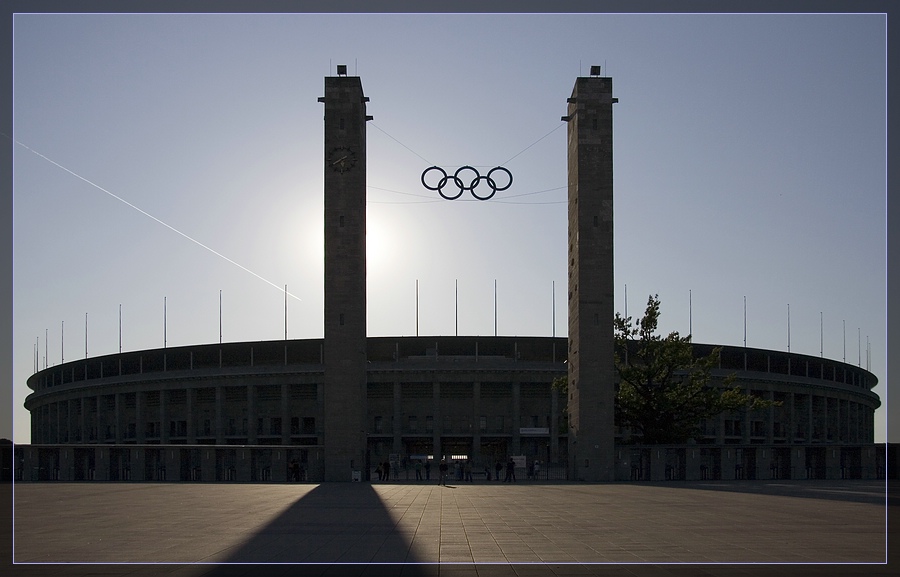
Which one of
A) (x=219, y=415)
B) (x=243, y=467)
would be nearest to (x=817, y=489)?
(x=243, y=467)

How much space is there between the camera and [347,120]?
196 feet

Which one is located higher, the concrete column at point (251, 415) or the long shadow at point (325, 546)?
the long shadow at point (325, 546)

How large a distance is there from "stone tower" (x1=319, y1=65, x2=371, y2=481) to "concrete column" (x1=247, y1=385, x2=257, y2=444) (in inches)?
1424

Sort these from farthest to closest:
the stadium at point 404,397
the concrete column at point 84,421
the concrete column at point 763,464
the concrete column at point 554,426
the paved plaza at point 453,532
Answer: the concrete column at point 84,421 < the stadium at point 404,397 < the concrete column at point 554,426 < the concrete column at point 763,464 < the paved plaza at point 453,532

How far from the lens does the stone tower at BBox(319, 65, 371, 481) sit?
58.2 m

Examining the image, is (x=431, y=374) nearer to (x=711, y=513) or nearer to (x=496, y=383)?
(x=496, y=383)

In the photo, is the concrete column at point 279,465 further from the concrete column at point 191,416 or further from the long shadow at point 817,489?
the concrete column at point 191,416

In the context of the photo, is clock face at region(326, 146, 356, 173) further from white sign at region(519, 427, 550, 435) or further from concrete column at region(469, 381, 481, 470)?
white sign at region(519, 427, 550, 435)

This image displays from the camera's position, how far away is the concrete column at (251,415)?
92419mm

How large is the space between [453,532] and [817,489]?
25.6 metres

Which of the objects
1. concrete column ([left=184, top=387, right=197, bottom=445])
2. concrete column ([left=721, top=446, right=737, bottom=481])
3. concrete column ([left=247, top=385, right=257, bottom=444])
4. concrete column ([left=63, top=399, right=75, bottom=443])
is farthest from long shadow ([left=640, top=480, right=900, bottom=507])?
concrete column ([left=63, top=399, right=75, bottom=443])

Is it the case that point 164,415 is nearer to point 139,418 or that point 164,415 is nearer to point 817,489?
point 139,418

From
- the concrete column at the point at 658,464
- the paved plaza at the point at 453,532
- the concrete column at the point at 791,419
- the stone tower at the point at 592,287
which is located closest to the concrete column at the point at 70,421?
the stone tower at the point at 592,287

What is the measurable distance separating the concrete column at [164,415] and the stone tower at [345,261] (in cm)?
4339
